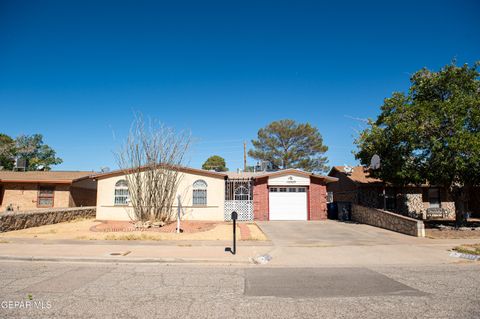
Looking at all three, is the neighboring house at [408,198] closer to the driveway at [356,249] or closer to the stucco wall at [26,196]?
the driveway at [356,249]

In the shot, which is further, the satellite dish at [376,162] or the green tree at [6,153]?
the green tree at [6,153]

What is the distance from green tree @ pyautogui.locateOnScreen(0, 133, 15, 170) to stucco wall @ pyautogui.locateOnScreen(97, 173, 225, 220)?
28392 mm

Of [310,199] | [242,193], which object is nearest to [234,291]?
[242,193]

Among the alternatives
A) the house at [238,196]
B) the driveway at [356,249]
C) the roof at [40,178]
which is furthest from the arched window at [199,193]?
the roof at [40,178]

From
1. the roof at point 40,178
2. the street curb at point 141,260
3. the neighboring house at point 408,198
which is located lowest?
the street curb at point 141,260

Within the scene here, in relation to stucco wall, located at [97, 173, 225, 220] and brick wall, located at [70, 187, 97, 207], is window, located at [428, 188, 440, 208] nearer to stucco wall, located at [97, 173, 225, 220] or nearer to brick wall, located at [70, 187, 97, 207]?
stucco wall, located at [97, 173, 225, 220]

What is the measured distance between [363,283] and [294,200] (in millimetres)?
14774

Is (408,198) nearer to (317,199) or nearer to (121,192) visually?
(317,199)

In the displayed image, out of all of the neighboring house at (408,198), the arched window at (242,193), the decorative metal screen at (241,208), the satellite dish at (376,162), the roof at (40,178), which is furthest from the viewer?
the neighboring house at (408,198)

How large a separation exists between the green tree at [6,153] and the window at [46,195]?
22.3m

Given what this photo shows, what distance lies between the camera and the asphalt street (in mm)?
4605

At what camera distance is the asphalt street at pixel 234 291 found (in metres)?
4.61

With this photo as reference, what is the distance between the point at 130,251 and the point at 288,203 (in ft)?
44.1

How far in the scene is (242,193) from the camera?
21500mm
